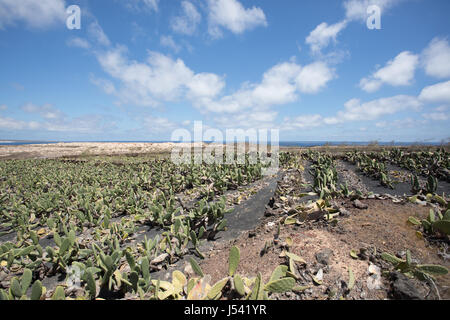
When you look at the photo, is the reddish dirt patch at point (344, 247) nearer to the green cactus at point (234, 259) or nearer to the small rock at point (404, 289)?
the small rock at point (404, 289)

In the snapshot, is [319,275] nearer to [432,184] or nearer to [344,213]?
[344,213]

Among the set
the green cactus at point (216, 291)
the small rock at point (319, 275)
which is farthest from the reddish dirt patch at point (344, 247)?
the green cactus at point (216, 291)

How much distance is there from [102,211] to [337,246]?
4.91 metres

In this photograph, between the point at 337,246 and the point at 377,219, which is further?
the point at 377,219

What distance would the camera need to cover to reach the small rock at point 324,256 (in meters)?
2.05

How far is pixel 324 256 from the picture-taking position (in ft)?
6.86

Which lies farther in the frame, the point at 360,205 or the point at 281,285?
the point at 360,205

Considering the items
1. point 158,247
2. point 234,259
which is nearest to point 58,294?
point 234,259

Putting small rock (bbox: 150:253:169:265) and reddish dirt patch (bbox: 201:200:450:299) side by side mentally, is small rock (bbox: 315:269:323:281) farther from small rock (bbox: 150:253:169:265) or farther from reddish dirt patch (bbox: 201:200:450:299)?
small rock (bbox: 150:253:169:265)

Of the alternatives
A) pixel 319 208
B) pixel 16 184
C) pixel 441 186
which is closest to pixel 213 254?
pixel 319 208

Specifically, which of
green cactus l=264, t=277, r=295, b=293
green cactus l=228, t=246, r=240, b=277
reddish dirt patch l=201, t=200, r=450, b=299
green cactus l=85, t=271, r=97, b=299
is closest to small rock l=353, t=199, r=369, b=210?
reddish dirt patch l=201, t=200, r=450, b=299
